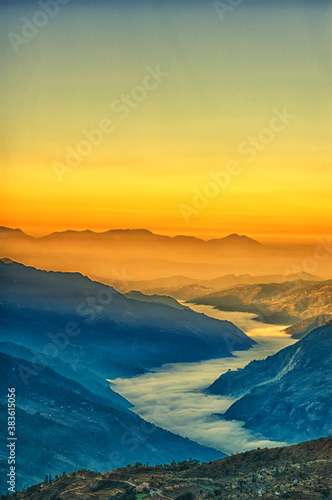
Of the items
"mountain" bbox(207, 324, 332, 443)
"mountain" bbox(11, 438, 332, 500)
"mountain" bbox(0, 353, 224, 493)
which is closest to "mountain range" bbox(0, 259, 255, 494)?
"mountain" bbox(0, 353, 224, 493)

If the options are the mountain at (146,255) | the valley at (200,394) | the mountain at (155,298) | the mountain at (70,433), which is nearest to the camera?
the mountain at (70,433)

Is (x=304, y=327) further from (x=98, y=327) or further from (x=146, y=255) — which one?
(x=98, y=327)

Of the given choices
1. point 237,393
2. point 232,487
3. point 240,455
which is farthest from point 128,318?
point 232,487

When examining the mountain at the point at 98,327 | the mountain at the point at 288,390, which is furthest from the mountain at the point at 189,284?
the mountain at the point at 288,390

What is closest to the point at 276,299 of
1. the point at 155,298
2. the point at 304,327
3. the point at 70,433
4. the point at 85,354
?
the point at 304,327

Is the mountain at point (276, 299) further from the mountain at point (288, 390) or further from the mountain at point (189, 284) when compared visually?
the mountain at point (288, 390)

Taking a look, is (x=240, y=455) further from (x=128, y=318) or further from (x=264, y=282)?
(x=128, y=318)

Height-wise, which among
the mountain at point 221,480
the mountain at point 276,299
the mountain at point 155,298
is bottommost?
the mountain at point 221,480

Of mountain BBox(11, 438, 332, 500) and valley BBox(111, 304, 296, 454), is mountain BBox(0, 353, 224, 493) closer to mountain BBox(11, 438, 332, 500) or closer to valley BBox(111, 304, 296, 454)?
valley BBox(111, 304, 296, 454)
